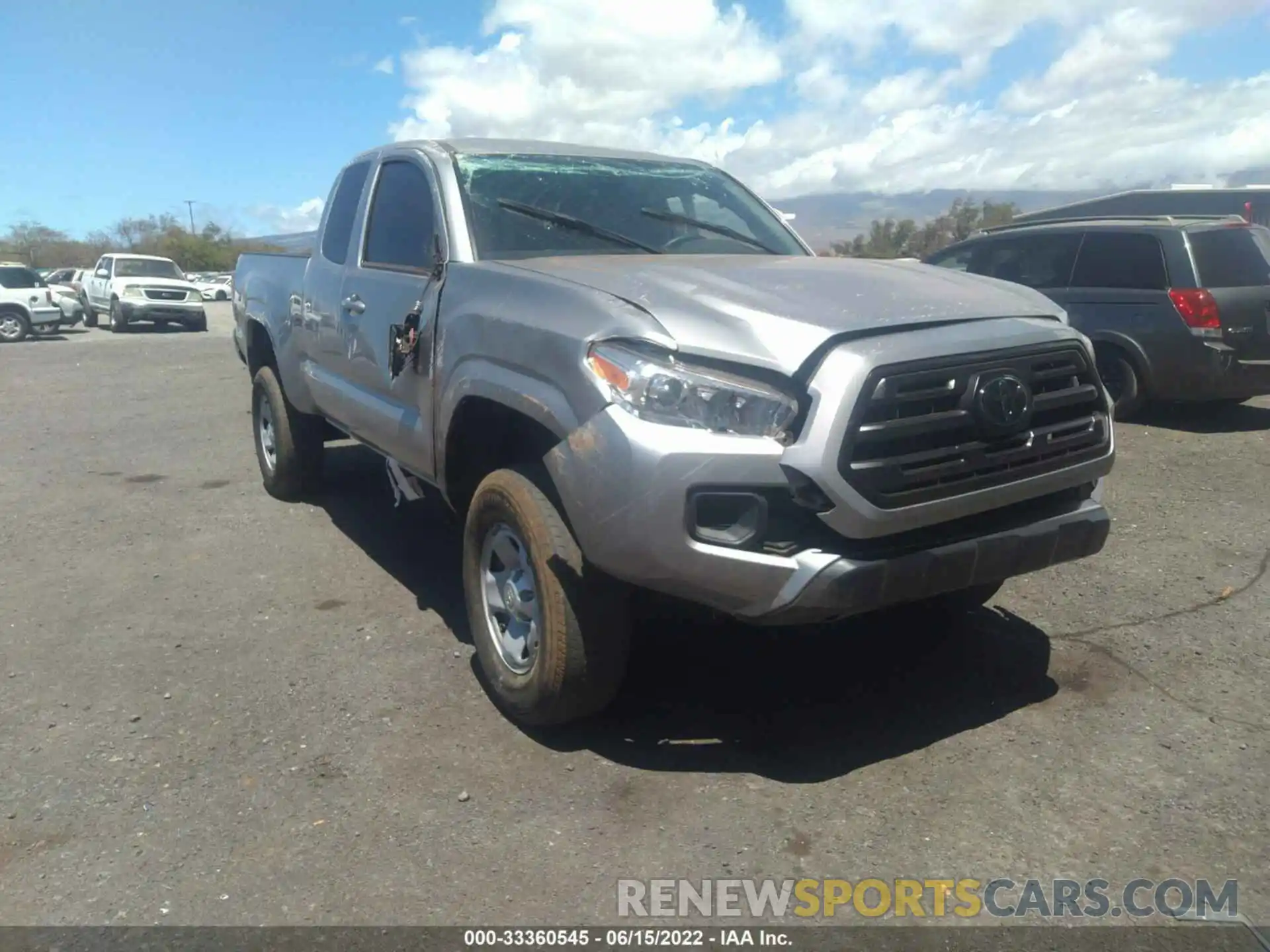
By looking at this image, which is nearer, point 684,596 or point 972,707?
point 684,596

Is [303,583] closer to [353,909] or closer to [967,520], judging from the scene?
[353,909]

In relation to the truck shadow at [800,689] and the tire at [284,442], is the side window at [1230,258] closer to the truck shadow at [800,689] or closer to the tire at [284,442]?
the truck shadow at [800,689]

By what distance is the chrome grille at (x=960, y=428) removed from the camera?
293 centimetres

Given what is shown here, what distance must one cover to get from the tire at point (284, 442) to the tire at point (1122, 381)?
6.31 m

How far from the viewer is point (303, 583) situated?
529 cm

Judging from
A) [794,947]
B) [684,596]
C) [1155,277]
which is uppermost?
[1155,277]

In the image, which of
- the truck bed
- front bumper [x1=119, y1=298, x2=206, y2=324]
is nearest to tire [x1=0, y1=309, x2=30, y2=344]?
front bumper [x1=119, y1=298, x2=206, y2=324]

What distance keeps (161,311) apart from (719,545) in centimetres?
2523

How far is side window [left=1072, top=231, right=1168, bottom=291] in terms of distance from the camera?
28.4 ft

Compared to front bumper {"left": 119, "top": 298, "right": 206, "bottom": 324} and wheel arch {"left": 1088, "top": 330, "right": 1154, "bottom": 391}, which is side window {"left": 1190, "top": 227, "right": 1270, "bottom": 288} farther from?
front bumper {"left": 119, "top": 298, "right": 206, "bottom": 324}

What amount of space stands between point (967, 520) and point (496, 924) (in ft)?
5.91

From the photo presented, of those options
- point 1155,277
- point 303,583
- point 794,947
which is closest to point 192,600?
point 303,583

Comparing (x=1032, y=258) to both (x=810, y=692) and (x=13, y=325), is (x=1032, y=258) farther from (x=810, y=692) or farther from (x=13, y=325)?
(x=13, y=325)

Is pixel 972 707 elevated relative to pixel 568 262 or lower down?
lower down
